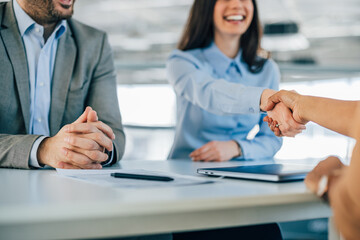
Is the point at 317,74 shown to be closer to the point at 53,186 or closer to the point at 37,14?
the point at 37,14

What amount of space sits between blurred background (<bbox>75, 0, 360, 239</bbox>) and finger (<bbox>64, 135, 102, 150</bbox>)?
584mm

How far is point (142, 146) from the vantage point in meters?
4.23

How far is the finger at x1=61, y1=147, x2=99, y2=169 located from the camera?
1.11m

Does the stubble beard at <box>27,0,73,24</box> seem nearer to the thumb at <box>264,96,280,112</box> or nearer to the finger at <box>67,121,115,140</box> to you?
the finger at <box>67,121,115,140</box>

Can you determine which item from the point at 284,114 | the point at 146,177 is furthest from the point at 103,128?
the point at 284,114

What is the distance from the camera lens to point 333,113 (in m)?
0.96

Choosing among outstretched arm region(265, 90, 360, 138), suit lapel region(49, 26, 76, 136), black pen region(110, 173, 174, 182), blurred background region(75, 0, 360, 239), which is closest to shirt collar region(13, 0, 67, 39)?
suit lapel region(49, 26, 76, 136)

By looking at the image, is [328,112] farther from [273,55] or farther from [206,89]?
[273,55]

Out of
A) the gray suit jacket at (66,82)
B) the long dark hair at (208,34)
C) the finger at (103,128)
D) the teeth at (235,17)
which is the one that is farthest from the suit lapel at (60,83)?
the teeth at (235,17)

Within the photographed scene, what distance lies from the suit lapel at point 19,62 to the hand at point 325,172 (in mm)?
1019

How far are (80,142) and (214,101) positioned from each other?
2.45 feet

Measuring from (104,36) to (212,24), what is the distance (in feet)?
2.06

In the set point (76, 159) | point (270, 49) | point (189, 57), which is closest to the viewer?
point (76, 159)

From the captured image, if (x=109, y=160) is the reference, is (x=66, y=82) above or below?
above
